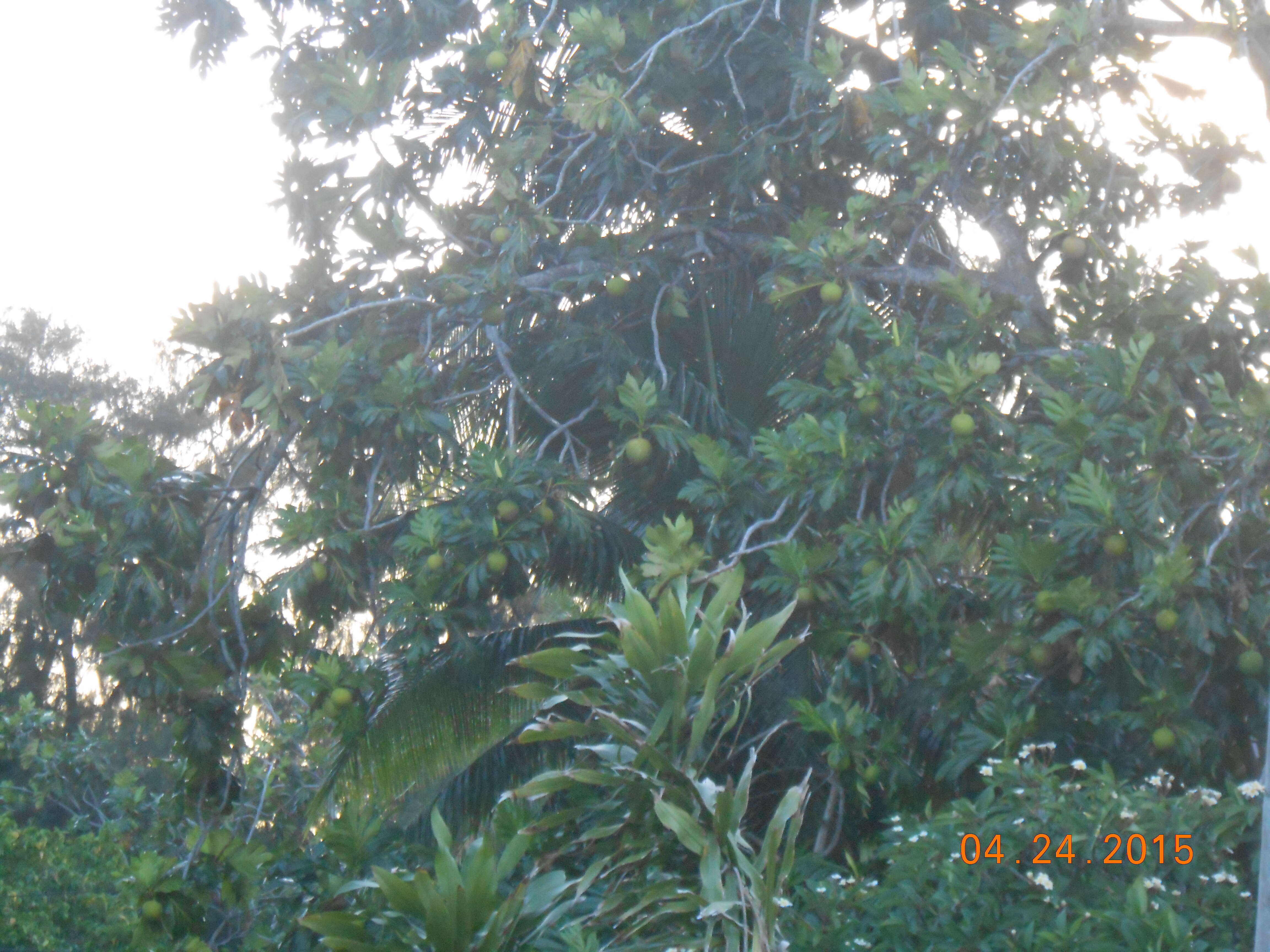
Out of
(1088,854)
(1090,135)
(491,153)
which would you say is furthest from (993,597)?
(491,153)

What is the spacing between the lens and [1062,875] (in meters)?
3.57

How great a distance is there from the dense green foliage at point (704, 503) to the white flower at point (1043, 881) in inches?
3.6

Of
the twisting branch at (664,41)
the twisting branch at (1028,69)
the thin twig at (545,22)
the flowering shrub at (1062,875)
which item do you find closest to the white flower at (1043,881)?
the flowering shrub at (1062,875)

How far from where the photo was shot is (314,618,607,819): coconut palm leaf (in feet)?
20.7

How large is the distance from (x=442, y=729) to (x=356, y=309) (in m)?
2.31

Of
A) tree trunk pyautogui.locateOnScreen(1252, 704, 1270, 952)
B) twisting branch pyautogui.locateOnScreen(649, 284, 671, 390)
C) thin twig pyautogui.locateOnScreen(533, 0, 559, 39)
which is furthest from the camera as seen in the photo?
thin twig pyautogui.locateOnScreen(533, 0, 559, 39)

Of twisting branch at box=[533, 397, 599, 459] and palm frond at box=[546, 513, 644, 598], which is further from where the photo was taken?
palm frond at box=[546, 513, 644, 598]

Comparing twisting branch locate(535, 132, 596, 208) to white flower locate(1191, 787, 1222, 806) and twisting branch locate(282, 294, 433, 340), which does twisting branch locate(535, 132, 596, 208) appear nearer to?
twisting branch locate(282, 294, 433, 340)

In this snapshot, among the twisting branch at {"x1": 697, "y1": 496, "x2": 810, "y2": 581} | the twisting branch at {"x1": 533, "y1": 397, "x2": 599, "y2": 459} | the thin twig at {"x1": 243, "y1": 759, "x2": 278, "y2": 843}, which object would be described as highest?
the twisting branch at {"x1": 533, "y1": 397, "x2": 599, "y2": 459}

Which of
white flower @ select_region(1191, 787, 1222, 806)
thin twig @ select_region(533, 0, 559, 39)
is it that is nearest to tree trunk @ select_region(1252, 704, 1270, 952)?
white flower @ select_region(1191, 787, 1222, 806)

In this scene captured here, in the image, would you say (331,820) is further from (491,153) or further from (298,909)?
(491,153)

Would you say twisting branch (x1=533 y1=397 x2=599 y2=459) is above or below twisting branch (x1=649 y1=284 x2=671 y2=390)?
below

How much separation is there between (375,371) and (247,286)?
742 mm
